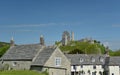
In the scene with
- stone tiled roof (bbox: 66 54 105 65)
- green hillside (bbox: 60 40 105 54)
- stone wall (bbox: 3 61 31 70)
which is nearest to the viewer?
stone wall (bbox: 3 61 31 70)

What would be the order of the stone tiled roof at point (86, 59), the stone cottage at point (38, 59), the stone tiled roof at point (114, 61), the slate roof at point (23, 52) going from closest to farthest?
the stone cottage at point (38, 59) < the slate roof at point (23, 52) < the stone tiled roof at point (114, 61) < the stone tiled roof at point (86, 59)

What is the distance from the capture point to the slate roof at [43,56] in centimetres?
6261

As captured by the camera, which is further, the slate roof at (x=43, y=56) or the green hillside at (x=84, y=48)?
the green hillside at (x=84, y=48)

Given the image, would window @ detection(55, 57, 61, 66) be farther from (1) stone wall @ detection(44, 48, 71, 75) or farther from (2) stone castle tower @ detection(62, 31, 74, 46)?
(2) stone castle tower @ detection(62, 31, 74, 46)

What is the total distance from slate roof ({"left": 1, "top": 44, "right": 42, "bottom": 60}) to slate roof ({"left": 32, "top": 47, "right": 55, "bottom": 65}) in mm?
1206

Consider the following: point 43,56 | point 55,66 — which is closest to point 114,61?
point 55,66

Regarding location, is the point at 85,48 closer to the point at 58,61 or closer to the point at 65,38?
the point at 65,38

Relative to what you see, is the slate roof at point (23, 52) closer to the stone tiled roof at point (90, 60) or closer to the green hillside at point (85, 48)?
the stone tiled roof at point (90, 60)

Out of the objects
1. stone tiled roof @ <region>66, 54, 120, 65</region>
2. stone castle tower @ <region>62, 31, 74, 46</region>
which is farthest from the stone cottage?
stone castle tower @ <region>62, 31, 74, 46</region>

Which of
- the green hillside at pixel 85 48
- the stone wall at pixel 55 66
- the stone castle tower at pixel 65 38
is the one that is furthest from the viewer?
the stone castle tower at pixel 65 38

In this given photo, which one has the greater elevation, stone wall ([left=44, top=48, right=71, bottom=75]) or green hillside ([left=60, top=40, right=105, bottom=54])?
green hillside ([left=60, top=40, right=105, bottom=54])

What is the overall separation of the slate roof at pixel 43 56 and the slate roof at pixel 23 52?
1206mm

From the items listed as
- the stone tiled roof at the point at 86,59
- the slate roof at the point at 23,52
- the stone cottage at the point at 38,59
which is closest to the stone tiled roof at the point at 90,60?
the stone tiled roof at the point at 86,59

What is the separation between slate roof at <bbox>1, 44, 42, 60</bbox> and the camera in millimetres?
65231
